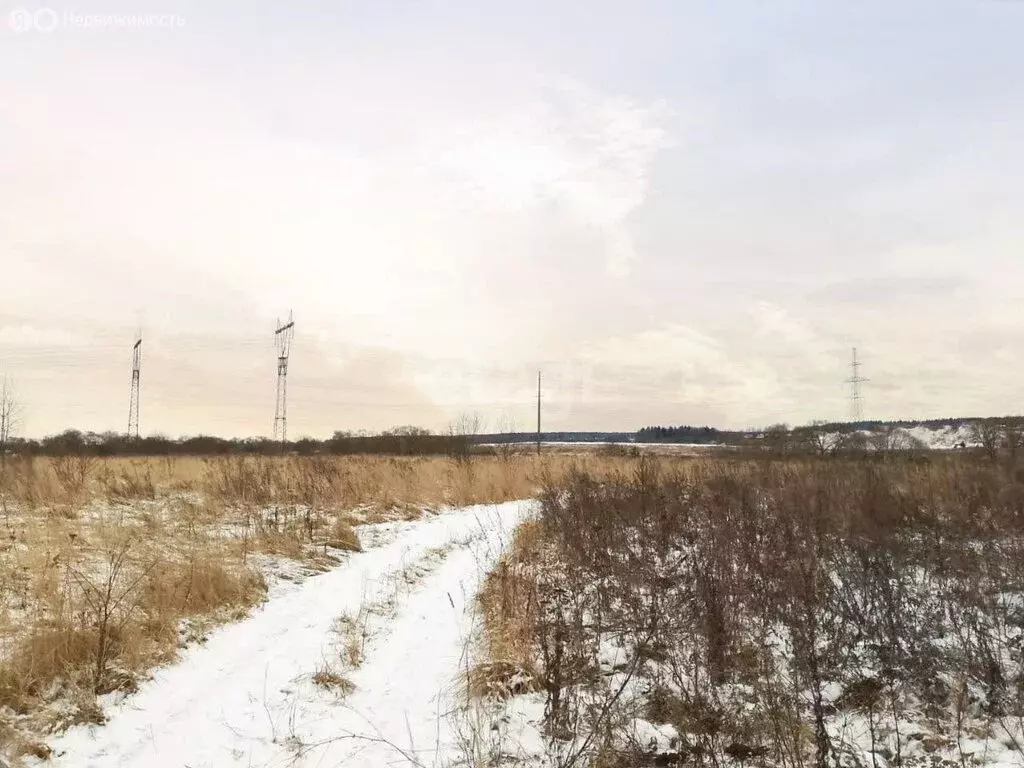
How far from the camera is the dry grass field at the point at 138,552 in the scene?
4379 mm

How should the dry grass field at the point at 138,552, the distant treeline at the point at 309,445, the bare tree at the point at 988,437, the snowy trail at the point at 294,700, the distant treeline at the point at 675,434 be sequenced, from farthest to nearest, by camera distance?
the distant treeline at the point at 675,434, the distant treeline at the point at 309,445, the bare tree at the point at 988,437, the dry grass field at the point at 138,552, the snowy trail at the point at 294,700

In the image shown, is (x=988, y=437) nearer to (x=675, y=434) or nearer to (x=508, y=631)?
(x=508, y=631)

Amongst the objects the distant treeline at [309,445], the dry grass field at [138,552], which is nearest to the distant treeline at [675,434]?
the distant treeline at [309,445]

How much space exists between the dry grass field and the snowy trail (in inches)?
10.2

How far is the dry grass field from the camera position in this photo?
4.38m

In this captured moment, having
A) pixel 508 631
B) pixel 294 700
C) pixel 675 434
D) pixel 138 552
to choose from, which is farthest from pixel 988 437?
pixel 675 434

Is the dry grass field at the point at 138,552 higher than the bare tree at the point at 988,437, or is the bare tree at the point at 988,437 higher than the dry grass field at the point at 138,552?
the bare tree at the point at 988,437

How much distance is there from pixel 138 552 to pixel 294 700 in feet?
14.4

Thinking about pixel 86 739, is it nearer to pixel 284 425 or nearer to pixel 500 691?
pixel 500 691

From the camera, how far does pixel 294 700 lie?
4449 millimetres

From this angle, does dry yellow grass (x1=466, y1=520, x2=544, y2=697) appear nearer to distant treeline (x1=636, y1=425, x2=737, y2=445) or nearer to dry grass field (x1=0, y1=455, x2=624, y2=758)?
dry grass field (x1=0, y1=455, x2=624, y2=758)

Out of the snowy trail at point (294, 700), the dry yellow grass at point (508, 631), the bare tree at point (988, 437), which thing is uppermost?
the bare tree at point (988, 437)

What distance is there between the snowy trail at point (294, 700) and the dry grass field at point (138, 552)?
0.26m

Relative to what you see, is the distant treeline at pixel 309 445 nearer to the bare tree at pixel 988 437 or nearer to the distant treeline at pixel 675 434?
the bare tree at pixel 988 437
